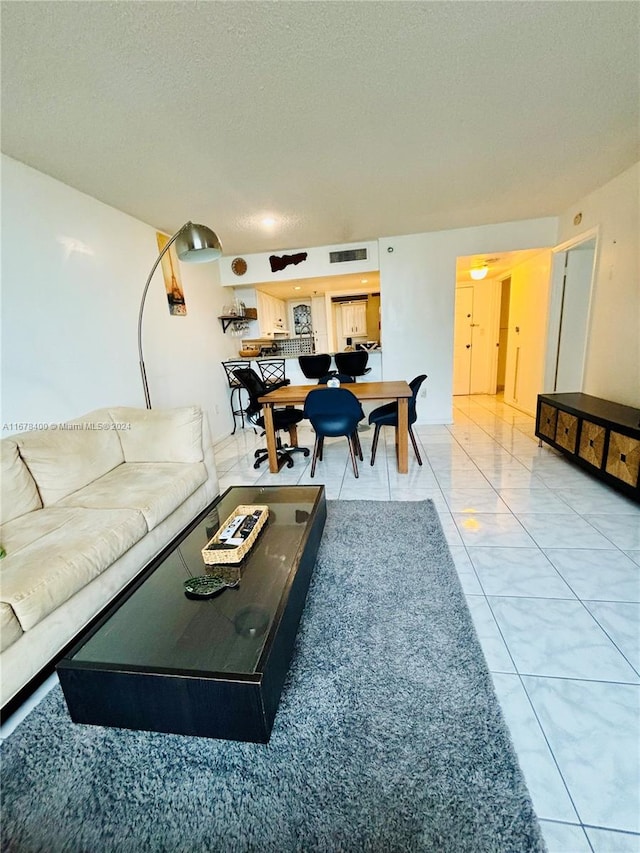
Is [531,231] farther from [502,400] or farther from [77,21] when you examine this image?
[77,21]

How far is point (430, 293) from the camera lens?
465 cm

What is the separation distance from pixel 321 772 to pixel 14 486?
198 cm

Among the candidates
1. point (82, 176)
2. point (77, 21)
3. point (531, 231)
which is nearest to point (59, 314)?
point (82, 176)

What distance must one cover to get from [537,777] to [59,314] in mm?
3520

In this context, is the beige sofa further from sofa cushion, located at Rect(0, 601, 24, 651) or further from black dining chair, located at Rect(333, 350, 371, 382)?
black dining chair, located at Rect(333, 350, 371, 382)

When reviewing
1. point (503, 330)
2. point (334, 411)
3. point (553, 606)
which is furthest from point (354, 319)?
point (553, 606)

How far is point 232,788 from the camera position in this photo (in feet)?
3.18

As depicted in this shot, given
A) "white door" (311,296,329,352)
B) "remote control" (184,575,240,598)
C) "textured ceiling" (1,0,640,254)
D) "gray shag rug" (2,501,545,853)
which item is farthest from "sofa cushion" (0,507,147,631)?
"white door" (311,296,329,352)

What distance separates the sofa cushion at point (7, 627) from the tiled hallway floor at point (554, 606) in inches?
66.9

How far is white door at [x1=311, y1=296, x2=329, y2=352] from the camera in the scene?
747 cm

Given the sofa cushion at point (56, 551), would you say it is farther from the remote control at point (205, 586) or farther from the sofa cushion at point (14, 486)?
the remote control at point (205, 586)

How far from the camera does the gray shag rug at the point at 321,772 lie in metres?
0.87

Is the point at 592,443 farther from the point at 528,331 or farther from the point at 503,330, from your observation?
the point at 503,330

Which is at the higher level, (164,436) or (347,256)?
(347,256)
